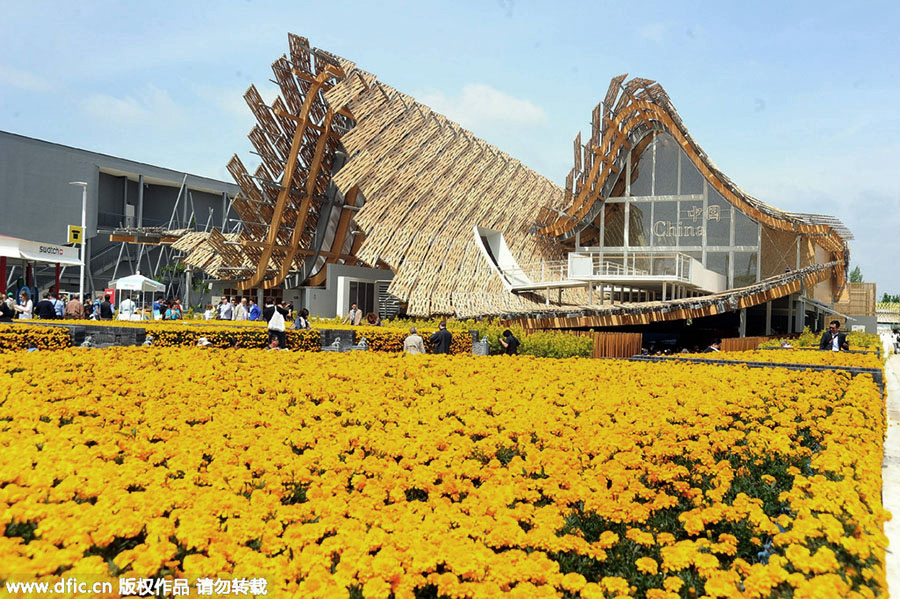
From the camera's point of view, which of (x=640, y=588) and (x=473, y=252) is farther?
(x=473, y=252)

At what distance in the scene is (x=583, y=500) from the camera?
3984 mm

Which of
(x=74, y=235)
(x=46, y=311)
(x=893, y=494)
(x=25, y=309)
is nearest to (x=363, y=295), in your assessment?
(x=74, y=235)

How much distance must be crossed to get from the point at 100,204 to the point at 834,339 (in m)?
43.7

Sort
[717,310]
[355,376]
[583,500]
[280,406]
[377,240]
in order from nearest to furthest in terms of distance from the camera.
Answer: [583,500] → [280,406] → [355,376] → [717,310] → [377,240]

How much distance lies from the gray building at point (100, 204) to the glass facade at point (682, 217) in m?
29.8

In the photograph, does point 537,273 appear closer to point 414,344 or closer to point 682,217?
point 682,217

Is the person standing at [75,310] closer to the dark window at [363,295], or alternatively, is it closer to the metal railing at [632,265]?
the dark window at [363,295]

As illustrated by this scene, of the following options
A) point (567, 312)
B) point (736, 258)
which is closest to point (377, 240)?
point (567, 312)

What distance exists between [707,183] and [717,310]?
7012 millimetres

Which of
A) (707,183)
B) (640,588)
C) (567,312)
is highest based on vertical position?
(707,183)

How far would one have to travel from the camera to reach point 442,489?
13.3ft

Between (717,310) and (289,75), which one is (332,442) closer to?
(717,310)

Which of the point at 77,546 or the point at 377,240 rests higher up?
the point at 377,240

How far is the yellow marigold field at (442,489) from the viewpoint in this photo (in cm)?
298
